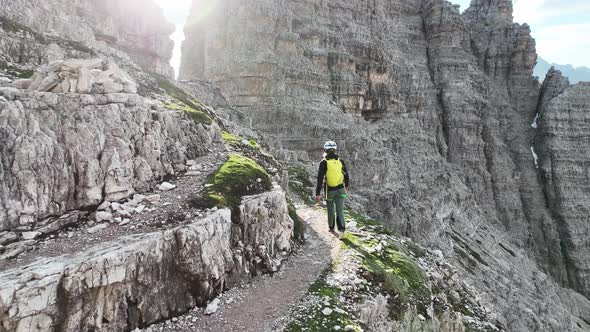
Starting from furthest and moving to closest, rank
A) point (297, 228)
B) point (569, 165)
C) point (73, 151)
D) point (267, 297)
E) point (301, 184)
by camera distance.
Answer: point (569, 165), point (301, 184), point (297, 228), point (73, 151), point (267, 297)

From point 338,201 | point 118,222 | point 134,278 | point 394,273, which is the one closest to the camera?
point 134,278

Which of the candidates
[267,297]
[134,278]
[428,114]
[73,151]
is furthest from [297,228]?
[428,114]

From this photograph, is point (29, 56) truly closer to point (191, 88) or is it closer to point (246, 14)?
point (191, 88)

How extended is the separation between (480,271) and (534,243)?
38.2 meters

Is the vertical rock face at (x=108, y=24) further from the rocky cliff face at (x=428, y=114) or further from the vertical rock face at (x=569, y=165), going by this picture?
the vertical rock face at (x=569, y=165)

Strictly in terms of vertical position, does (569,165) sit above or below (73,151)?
below

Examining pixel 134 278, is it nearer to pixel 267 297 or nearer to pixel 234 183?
pixel 267 297

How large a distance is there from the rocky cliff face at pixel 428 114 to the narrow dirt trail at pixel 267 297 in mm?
24175

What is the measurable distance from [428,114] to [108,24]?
184 feet

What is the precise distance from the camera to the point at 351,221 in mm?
20906

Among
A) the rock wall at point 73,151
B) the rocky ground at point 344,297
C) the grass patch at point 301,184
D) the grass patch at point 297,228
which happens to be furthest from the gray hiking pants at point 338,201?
the grass patch at point 301,184

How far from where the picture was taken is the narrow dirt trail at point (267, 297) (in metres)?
10.6

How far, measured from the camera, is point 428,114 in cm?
7256

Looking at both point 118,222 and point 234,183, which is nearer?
point 118,222
